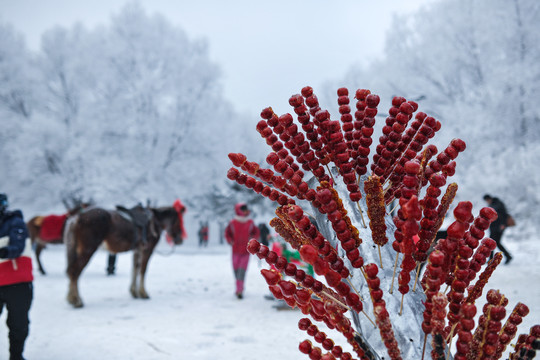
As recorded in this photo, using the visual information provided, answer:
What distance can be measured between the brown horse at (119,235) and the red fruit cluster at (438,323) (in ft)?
22.6

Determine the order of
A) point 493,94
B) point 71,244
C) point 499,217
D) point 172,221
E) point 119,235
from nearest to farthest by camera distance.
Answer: point 71,244
point 119,235
point 172,221
point 499,217
point 493,94

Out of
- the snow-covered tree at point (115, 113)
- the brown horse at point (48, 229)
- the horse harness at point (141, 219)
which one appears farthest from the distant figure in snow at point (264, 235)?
the snow-covered tree at point (115, 113)

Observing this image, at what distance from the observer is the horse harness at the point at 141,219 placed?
7789 millimetres

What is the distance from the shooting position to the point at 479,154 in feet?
30.5

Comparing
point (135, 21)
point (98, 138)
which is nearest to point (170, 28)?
point (135, 21)

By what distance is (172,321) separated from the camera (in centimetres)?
584

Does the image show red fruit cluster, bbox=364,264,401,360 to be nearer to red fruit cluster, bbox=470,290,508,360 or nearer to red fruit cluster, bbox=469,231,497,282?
red fruit cluster, bbox=470,290,508,360

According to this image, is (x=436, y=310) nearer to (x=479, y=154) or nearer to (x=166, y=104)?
(x=479, y=154)

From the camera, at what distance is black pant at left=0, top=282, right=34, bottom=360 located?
149 inches

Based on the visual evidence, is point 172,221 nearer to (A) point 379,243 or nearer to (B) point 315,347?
(B) point 315,347

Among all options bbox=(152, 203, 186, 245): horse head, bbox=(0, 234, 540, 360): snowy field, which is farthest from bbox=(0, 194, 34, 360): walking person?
bbox=(152, 203, 186, 245): horse head

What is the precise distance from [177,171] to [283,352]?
44.3ft

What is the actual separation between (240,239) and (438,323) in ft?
22.7

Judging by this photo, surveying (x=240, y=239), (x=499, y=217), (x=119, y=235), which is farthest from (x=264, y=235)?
(x=499, y=217)
